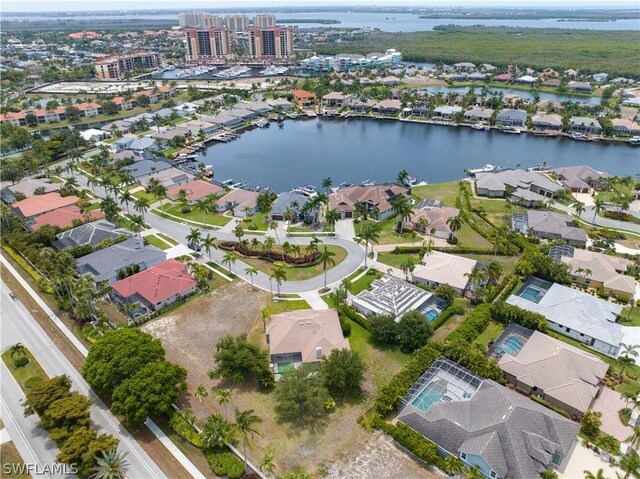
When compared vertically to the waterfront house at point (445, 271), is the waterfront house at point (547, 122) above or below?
above

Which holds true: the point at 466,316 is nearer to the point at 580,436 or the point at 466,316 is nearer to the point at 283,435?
the point at 580,436

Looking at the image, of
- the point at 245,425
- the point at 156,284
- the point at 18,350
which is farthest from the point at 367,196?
the point at 18,350

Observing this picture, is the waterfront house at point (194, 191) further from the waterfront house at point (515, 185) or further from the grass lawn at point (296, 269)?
the waterfront house at point (515, 185)

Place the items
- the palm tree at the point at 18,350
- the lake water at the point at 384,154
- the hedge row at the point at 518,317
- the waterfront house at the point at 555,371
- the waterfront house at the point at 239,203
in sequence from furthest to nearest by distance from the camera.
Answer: the lake water at the point at 384,154 → the waterfront house at the point at 239,203 → the hedge row at the point at 518,317 → the palm tree at the point at 18,350 → the waterfront house at the point at 555,371

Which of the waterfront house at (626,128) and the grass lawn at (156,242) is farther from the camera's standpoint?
the waterfront house at (626,128)

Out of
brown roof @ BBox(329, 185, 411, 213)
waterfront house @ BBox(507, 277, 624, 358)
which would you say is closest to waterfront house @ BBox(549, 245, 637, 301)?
waterfront house @ BBox(507, 277, 624, 358)

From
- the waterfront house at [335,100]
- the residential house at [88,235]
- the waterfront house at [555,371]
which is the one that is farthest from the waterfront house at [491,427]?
the waterfront house at [335,100]

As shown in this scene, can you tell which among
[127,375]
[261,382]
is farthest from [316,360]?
[127,375]
